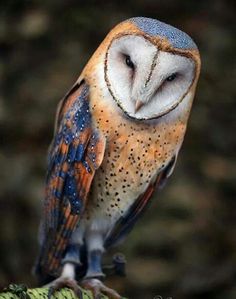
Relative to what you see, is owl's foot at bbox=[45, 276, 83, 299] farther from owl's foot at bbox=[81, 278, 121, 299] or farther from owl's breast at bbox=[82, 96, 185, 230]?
owl's breast at bbox=[82, 96, 185, 230]

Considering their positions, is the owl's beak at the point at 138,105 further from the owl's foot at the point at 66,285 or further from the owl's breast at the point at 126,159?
the owl's foot at the point at 66,285

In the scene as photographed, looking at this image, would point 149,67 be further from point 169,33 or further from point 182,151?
point 182,151

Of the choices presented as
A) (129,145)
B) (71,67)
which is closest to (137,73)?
(129,145)

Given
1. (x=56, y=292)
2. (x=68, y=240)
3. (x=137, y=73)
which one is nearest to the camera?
(x=137, y=73)

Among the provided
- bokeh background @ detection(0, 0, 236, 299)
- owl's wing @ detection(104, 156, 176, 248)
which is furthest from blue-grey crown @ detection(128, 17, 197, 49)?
bokeh background @ detection(0, 0, 236, 299)

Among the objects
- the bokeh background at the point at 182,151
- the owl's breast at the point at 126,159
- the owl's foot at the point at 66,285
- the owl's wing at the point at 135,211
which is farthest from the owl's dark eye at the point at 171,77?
the bokeh background at the point at 182,151

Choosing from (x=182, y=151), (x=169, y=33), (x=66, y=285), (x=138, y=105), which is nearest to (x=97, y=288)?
(x=66, y=285)

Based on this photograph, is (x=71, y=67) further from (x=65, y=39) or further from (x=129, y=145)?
(x=129, y=145)
